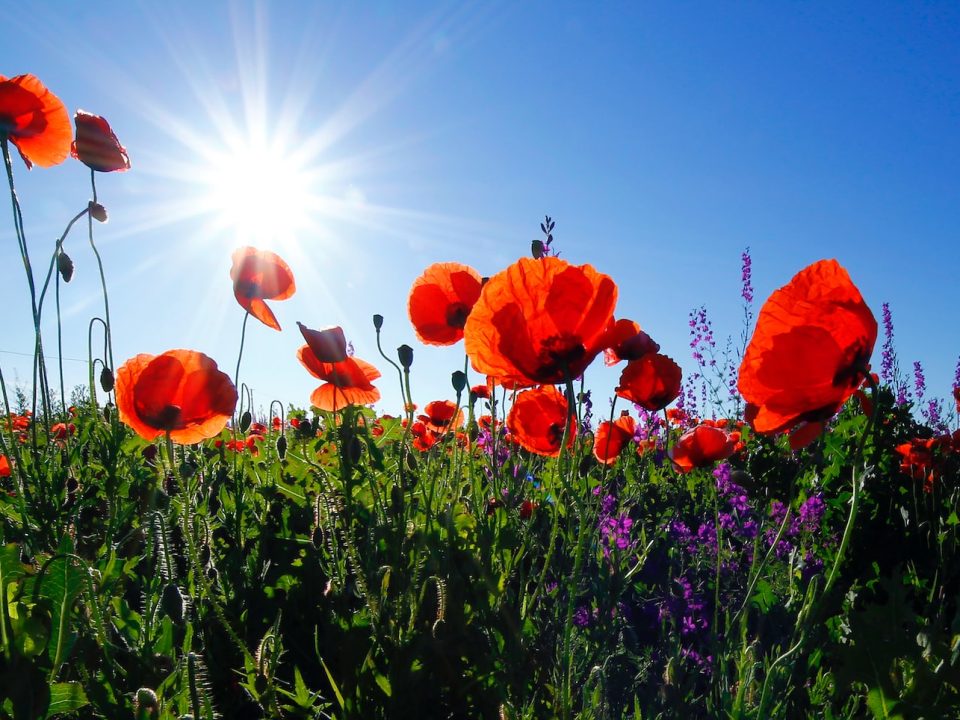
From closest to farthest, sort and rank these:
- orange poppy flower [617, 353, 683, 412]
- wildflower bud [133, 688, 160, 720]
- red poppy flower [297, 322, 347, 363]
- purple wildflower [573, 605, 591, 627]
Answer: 1. wildflower bud [133, 688, 160, 720]
2. red poppy flower [297, 322, 347, 363]
3. orange poppy flower [617, 353, 683, 412]
4. purple wildflower [573, 605, 591, 627]

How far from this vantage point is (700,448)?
215 cm

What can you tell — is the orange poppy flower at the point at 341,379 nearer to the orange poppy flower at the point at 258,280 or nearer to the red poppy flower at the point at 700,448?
the orange poppy flower at the point at 258,280

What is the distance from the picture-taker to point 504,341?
4.14 ft

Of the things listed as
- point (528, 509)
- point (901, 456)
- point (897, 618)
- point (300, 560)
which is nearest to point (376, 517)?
point (300, 560)

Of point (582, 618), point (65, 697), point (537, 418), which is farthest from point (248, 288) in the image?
point (582, 618)

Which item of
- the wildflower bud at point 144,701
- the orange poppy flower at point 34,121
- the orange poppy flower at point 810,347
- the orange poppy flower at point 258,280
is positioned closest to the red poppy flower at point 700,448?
the orange poppy flower at point 810,347

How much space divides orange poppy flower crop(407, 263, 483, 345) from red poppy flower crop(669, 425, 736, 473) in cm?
84

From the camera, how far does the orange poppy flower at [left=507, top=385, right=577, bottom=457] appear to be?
1.90m

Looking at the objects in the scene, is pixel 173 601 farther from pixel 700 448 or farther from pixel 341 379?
pixel 700 448

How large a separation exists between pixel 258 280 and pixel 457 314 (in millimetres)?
657

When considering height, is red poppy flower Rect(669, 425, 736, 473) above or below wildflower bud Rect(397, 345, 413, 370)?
below

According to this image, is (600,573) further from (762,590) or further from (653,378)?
(653,378)

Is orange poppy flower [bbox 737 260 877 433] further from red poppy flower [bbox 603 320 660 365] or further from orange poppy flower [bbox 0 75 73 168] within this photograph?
orange poppy flower [bbox 0 75 73 168]

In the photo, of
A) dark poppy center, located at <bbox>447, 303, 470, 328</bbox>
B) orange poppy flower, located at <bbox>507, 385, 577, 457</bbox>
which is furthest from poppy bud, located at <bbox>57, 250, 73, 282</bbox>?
orange poppy flower, located at <bbox>507, 385, 577, 457</bbox>
